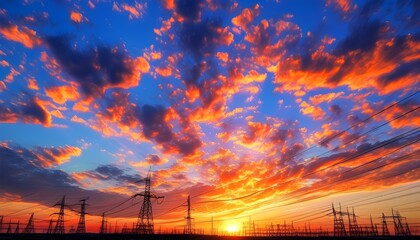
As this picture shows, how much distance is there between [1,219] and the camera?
7644 centimetres

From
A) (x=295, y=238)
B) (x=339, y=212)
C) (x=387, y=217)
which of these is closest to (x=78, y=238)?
(x=295, y=238)

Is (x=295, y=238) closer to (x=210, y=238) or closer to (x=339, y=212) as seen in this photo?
(x=210, y=238)

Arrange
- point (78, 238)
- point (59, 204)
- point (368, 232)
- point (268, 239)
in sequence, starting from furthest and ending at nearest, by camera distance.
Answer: point (368, 232), point (59, 204), point (268, 239), point (78, 238)

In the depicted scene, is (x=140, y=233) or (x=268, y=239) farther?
(x=268, y=239)

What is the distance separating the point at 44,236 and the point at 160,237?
2423 cm

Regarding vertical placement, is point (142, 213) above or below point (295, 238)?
above

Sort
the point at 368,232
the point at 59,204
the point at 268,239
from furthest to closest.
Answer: the point at 368,232, the point at 59,204, the point at 268,239

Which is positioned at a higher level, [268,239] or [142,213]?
[142,213]

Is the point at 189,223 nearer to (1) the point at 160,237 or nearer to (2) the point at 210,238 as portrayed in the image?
(2) the point at 210,238

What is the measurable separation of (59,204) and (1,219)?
17.3m

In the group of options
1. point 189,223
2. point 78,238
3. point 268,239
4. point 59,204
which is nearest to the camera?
point 78,238

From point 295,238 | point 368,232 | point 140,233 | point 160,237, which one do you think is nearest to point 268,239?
point 295,238

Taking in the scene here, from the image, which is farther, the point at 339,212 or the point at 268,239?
the point at 339,212

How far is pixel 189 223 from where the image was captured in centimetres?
6988
